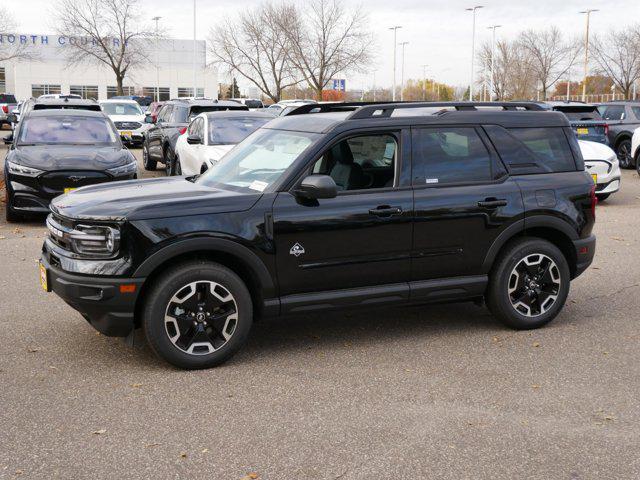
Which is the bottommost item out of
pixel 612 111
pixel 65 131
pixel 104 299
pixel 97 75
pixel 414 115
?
pixel 104 299

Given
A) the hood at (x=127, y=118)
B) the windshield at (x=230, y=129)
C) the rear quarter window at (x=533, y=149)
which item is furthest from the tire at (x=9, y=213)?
the hood at (x=127, y=118)

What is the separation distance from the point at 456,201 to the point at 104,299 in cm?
262

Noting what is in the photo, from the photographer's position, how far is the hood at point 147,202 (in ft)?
16.7

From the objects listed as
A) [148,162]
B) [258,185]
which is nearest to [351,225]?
[258,185]

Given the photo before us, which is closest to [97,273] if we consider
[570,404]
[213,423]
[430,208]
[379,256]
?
[213,423]

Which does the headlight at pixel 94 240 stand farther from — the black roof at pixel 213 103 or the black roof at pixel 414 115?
the black roof at pixel 213 103

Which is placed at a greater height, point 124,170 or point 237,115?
point 237,115

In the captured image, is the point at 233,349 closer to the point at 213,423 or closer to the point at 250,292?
the point at 250,292

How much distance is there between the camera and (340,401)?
4742 mm

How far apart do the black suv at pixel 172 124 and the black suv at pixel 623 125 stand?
32.9ft

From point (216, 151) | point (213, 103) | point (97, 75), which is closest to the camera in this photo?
point (216, 151)

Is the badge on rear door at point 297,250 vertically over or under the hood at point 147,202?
under

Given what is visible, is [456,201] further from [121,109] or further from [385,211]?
[121,109]

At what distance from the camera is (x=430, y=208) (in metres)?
5.78
